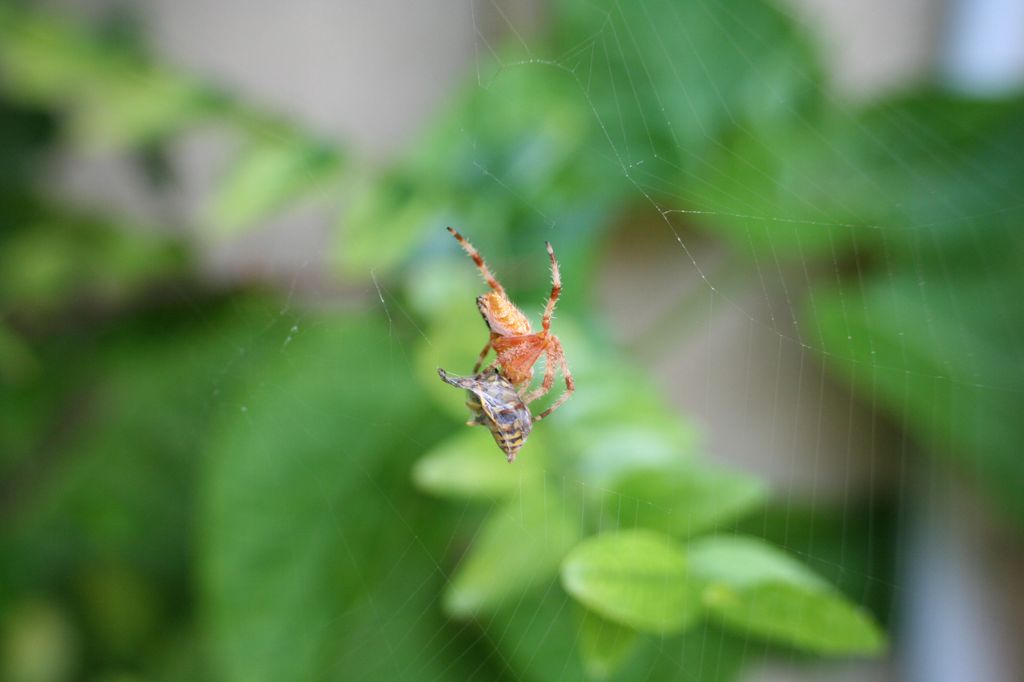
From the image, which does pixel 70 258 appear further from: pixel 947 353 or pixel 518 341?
pixel 947 353

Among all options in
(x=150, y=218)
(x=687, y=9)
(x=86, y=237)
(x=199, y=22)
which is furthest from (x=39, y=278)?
(x=687, y=9)

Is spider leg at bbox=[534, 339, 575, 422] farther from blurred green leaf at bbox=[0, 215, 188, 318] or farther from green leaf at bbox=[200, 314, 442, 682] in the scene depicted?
blurred green leaf at bbox=[0, 215, 188, 318]

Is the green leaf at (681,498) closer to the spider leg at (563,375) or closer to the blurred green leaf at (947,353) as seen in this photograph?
the spider leg at (563,375)

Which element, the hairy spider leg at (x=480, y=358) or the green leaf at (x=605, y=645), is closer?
the green leaf at (x=605, y=645)

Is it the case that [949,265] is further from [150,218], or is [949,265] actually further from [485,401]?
[150,218]

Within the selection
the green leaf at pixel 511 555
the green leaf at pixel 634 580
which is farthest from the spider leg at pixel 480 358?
the green leaf at pixel 634 580

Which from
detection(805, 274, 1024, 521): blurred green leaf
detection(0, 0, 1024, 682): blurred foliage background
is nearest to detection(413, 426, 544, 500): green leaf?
detection(0, 0, 1024, 682): blurred foliage background

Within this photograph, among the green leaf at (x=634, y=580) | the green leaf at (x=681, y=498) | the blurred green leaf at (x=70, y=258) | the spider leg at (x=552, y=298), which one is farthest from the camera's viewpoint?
the blurred green leaf at (x=70, y=258)
